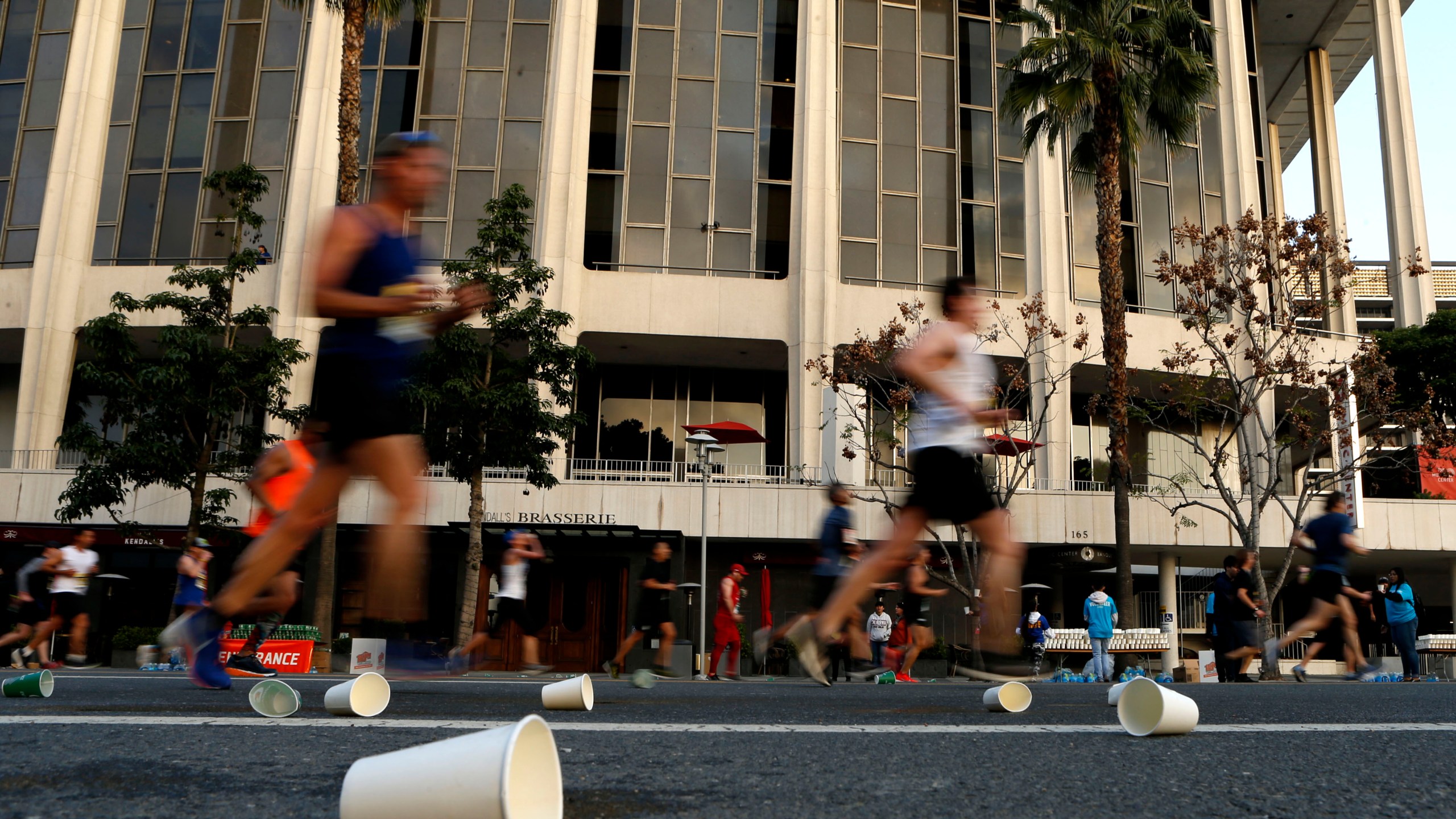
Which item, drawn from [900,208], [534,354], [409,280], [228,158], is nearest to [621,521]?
[534,354]

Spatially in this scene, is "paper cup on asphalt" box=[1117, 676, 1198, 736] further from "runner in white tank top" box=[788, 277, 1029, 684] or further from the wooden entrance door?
the wooden entrance door

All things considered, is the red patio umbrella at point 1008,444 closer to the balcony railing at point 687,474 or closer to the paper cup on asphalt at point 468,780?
the balcony railing at point 687,474

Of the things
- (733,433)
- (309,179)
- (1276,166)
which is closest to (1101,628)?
(733,433)

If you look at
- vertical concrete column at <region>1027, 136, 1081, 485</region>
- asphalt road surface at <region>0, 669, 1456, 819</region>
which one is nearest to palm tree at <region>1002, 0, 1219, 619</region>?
vertical concrete column at <region>1027, 136, 1081, 485</region>

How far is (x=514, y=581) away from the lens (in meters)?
→ 11.1

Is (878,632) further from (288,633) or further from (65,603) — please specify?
(65,603)

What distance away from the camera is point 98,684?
30.7 feet

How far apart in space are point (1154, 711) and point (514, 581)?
786 centimetres

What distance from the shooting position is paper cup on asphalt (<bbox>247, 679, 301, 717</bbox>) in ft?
17.1

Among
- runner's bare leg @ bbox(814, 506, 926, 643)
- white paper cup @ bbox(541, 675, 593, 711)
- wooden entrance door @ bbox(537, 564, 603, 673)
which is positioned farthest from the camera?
wooden entrance door @ bbox(537, 564, 603, 673)

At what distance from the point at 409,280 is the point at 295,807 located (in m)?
1.80

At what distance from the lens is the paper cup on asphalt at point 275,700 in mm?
5203

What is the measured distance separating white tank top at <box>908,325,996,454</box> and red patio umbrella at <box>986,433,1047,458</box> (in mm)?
17534

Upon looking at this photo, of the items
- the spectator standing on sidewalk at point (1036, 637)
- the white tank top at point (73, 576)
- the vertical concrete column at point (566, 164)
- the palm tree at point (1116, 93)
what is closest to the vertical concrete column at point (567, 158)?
the vertical concrete column at point (566, 164)
